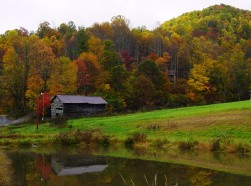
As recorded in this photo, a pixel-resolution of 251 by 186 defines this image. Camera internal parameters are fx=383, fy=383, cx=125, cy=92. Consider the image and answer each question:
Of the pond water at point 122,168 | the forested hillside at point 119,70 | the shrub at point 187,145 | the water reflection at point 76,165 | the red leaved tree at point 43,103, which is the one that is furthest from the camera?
the forested hillside at point 119,70

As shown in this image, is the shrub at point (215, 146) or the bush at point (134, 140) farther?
the bush at point (134, 140)

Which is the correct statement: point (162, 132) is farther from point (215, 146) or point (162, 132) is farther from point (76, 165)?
point (76, 165)

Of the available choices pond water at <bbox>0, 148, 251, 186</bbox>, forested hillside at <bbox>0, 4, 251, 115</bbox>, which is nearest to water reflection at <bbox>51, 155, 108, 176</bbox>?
pond water at <bbox>0, 148, 251, 186</bbox>

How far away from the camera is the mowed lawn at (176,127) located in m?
38.5

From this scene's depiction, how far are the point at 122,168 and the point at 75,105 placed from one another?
1593 inches

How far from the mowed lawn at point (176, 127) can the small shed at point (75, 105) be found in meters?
10.3

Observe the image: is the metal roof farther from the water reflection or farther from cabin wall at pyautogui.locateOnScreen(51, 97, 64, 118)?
the water reflection

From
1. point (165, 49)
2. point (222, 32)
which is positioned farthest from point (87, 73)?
point (222, 32)

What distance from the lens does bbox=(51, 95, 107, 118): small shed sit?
210 ft

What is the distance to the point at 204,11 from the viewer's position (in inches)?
7013

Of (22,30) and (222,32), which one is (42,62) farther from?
(222,32)

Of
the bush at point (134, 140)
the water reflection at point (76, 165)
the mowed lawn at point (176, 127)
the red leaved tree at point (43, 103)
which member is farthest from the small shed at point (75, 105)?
the water reflection at point (76, 165)

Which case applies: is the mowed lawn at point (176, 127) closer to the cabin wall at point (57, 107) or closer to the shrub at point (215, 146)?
the shrub at point (215, 146)

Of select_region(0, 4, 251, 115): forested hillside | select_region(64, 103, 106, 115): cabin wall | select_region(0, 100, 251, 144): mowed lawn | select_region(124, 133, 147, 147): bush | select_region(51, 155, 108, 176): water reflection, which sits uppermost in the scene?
select_region(0, 4, 251, 115): forested hillside
